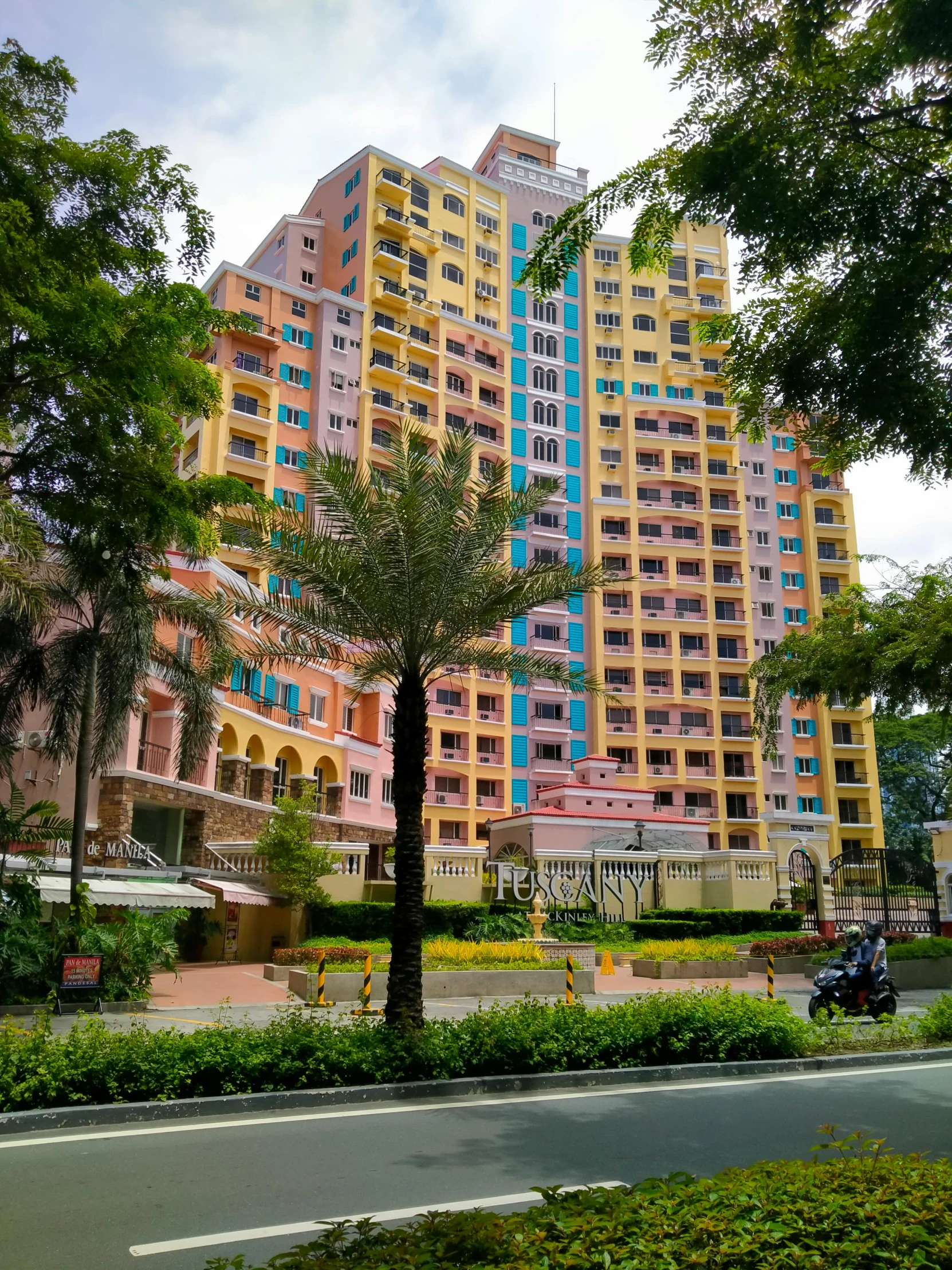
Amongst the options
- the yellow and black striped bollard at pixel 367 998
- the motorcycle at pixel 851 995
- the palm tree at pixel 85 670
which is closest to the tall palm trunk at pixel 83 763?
the palm tree at pixel 85 670

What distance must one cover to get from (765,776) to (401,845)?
53664mm

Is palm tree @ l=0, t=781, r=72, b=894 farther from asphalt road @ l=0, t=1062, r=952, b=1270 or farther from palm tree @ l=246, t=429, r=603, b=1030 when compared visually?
asphalt road @ l=0, t=1062, r=952, b=1270

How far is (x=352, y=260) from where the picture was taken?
57406 mm

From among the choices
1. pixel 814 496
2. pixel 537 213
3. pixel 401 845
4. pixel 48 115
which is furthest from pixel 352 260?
pixel 401 845

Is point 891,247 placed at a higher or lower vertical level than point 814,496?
lower

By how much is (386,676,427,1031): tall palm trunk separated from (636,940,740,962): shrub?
551 inches

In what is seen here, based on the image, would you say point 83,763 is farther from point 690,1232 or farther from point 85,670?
point 690,1232

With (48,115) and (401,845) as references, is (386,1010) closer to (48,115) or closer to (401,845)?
(401,845)

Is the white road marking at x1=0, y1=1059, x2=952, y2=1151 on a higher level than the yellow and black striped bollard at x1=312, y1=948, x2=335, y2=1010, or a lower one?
lower

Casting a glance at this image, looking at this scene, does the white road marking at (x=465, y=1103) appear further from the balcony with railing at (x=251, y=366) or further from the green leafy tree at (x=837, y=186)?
the balcony with railing at (x=251, y=366)

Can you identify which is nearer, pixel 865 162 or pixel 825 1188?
pixel 825 1188

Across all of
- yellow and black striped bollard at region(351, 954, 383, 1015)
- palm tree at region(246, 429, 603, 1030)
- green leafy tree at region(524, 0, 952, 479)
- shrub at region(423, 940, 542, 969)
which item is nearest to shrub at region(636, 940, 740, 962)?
shrub at region(423, 940, 542, 969)

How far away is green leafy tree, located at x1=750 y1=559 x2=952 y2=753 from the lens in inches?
859

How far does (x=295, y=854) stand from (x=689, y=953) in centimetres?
1084
